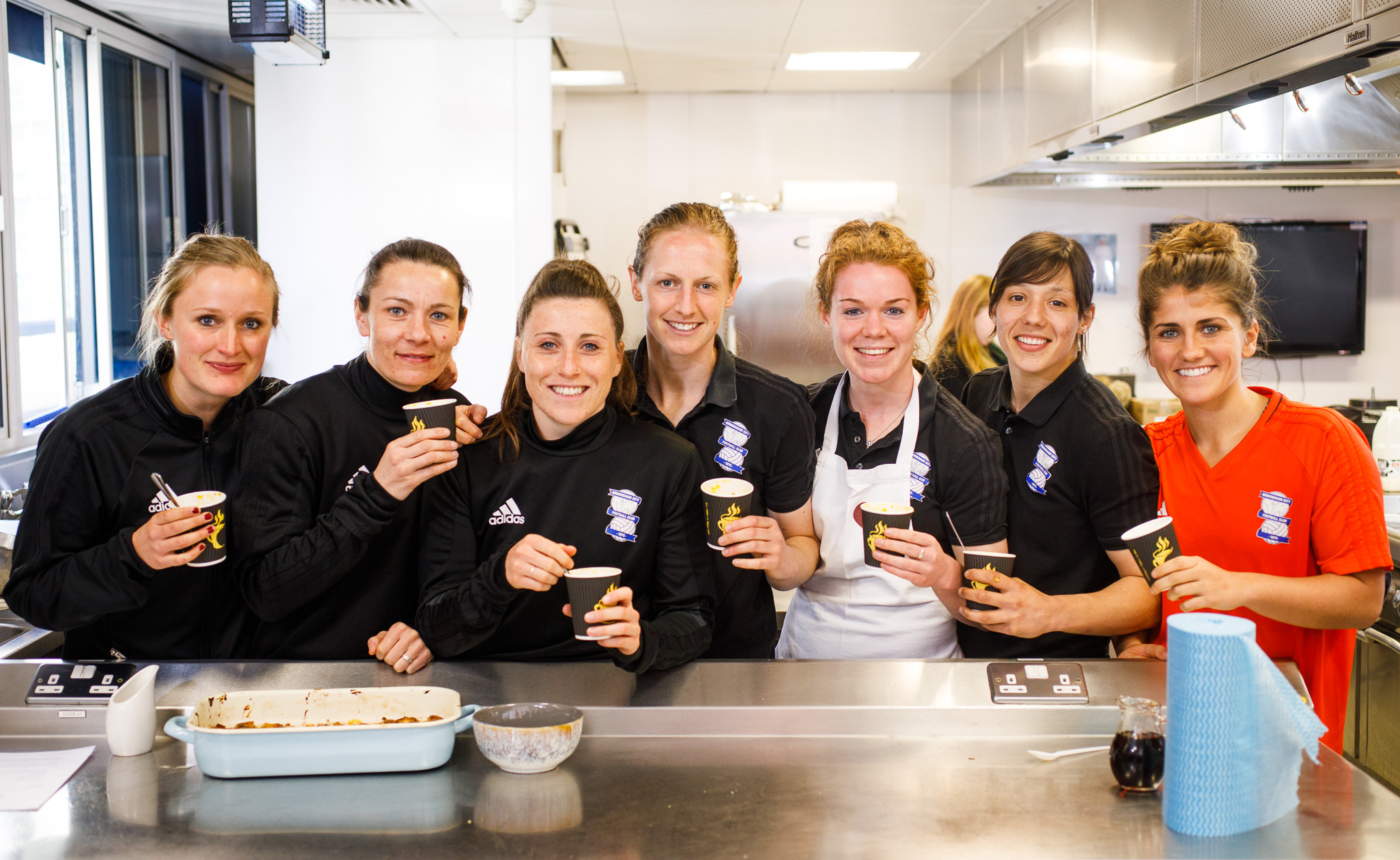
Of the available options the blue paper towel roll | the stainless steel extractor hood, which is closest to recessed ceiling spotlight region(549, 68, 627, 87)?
the stainless steel extractor hood

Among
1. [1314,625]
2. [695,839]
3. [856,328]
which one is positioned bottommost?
[695,839]

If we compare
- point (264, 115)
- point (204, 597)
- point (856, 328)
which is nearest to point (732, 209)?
point (264, 115)

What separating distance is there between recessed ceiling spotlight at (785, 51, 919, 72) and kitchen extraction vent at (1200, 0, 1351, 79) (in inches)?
88.8

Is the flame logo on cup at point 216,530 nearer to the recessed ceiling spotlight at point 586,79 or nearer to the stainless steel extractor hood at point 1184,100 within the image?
the stainless steel extractor hood at point 1184,100

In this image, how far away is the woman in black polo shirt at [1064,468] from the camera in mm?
2010

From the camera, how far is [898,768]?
1.57m

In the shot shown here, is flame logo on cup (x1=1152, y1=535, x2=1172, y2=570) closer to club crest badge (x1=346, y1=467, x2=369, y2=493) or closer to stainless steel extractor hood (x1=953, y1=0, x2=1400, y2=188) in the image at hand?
club crest badge (x1=346, y1=467, x2=369, y2=493)

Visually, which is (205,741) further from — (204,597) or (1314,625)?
(1314,625)

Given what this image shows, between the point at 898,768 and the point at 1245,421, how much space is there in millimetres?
1114

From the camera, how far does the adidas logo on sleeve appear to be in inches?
75.0

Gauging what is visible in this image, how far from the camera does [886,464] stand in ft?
7.00

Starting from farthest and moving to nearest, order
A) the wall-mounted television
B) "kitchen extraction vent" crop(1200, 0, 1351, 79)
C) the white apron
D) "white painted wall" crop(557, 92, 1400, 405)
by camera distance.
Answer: "white painted wall" crop(557, 92, 1400, 405), the wall-mounted television, "kitchen extraction vent" crop(1200, 0, 1351, 79), the white apron

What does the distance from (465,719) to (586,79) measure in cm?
511

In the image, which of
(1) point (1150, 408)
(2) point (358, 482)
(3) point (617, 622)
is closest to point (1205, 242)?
(3) point (617, 622)
